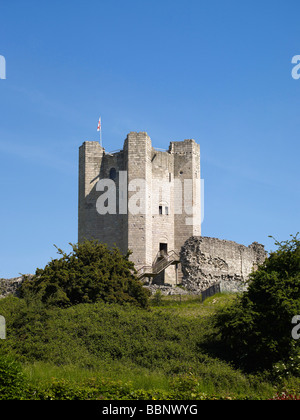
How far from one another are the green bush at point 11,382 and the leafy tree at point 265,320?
8.37 m

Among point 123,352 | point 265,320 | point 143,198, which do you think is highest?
point 143,198

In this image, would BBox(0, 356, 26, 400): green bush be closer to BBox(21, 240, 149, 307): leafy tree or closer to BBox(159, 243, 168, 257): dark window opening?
BBox(21, 240, 149, 307): leafy tree

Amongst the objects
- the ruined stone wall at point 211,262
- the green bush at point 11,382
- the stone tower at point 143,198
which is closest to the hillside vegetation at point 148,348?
the green bush at point 11,382

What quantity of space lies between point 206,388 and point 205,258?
27550 millimetres

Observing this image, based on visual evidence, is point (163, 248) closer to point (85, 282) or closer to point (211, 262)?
point (211, 262)

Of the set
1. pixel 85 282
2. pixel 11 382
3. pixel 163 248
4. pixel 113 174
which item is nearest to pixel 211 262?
pixel 163 248

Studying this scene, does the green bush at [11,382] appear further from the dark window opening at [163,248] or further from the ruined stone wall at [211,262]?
the dark window opening at [163,248]

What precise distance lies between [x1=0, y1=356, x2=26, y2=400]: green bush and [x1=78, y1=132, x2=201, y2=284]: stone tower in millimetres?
31750

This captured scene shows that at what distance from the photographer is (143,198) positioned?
49906 millimetres

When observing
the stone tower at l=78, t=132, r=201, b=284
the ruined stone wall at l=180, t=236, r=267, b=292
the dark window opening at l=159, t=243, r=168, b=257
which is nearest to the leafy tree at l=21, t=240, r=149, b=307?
the ruined stone wall at l=180, t=236, r=267, b=292

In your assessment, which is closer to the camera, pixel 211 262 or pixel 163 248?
pixel 211 262

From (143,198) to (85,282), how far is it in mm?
20474

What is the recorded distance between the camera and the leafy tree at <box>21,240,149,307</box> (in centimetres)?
2980
